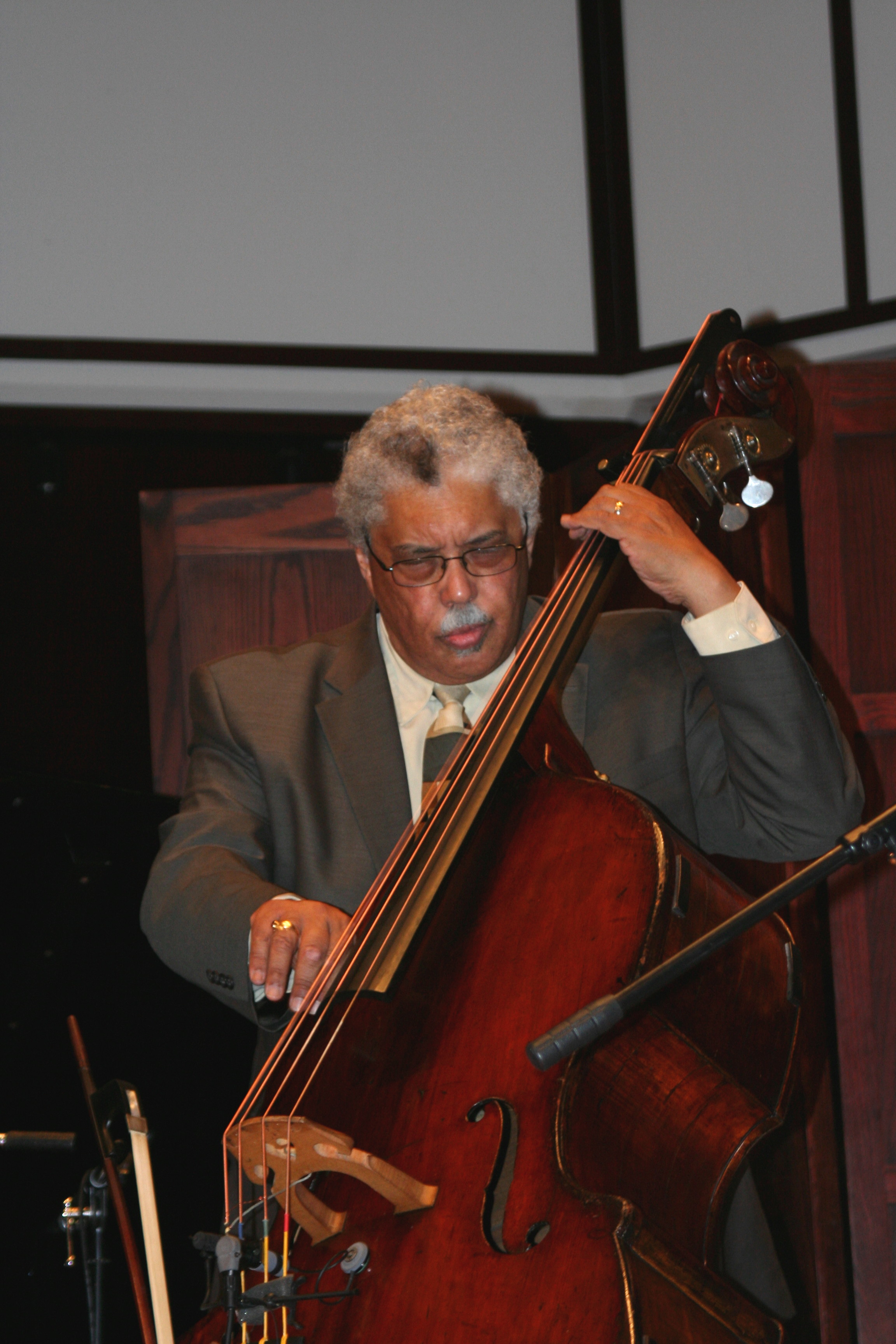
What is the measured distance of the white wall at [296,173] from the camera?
3131 millimetres

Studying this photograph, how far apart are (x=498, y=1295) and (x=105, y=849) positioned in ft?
3.82

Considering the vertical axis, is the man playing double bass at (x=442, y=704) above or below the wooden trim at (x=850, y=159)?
below

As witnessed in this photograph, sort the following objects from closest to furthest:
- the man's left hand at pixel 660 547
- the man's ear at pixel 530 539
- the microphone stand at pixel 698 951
→ the microphone stand at pixel 698 951, the man's left hand at pixel 660 547, the man's ear at pixel 530 539

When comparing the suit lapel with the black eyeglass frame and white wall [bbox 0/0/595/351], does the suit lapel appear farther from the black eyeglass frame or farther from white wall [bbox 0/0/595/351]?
white wall [bbox 0/0/595/351]

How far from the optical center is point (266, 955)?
4.57 ft

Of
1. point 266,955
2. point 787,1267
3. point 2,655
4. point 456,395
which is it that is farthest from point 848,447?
point 2,655

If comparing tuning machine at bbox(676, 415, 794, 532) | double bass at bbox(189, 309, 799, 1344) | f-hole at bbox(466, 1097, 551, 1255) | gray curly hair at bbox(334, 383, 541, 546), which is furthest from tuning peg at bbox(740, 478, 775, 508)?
f-hole at bbox(466, 1097, 551, 1255)

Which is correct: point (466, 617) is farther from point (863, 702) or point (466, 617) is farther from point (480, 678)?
point (863, 702)

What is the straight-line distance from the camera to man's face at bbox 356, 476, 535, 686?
184 centimetres

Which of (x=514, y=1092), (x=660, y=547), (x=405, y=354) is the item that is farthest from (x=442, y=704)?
(x=405, y=354)

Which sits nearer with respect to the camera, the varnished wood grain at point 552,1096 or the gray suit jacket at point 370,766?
the varnished wood grain at point 552,1096

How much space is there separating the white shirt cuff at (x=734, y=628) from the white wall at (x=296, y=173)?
1986mm

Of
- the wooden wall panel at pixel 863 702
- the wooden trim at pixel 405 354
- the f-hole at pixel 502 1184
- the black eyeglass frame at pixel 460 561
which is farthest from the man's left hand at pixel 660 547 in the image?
the wooden trim at pixel 405 354

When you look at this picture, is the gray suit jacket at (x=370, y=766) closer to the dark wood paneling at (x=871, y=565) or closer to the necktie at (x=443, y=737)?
the necktie at (x=443, y=737)
